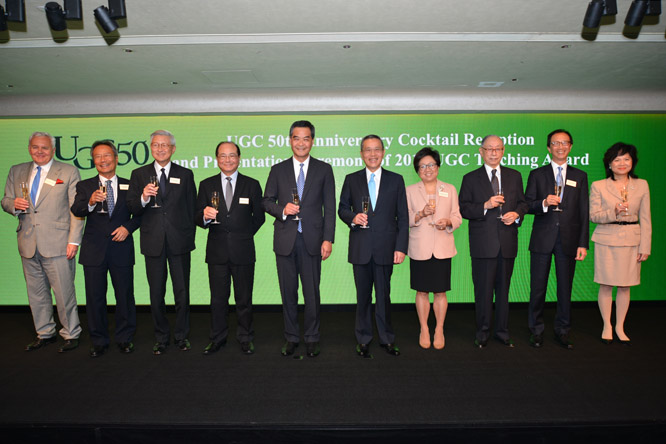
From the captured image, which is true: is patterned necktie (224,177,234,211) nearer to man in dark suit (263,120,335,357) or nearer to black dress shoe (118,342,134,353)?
man in dark suit (263,120,335,357)

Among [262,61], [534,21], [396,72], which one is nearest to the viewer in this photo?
[534,21]

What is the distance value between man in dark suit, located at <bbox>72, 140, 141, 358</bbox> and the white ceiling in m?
1.18

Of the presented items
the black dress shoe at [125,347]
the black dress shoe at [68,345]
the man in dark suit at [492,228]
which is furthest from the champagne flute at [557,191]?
the black dress shoe at [68,345]

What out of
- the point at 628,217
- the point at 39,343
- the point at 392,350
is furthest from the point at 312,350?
the point at 628,217

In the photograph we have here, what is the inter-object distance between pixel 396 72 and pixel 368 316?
2.83m

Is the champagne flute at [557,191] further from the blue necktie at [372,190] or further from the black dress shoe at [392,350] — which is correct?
the black dress shoe at [392,350]

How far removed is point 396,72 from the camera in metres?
4.48

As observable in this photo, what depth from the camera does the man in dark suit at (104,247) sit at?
11.7 feet

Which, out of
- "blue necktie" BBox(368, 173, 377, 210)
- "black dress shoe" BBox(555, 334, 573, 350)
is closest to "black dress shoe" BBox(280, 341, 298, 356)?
"blue necktie" BBox(368, 173, 377, 210)

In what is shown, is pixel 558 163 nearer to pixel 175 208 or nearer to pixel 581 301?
pixel 581 301

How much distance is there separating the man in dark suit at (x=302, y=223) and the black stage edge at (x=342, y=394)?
46 centimetres

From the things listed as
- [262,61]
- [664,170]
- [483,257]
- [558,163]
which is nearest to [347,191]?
[483,257]

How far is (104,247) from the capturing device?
358cm

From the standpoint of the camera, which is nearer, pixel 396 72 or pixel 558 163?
pixel 558 163
